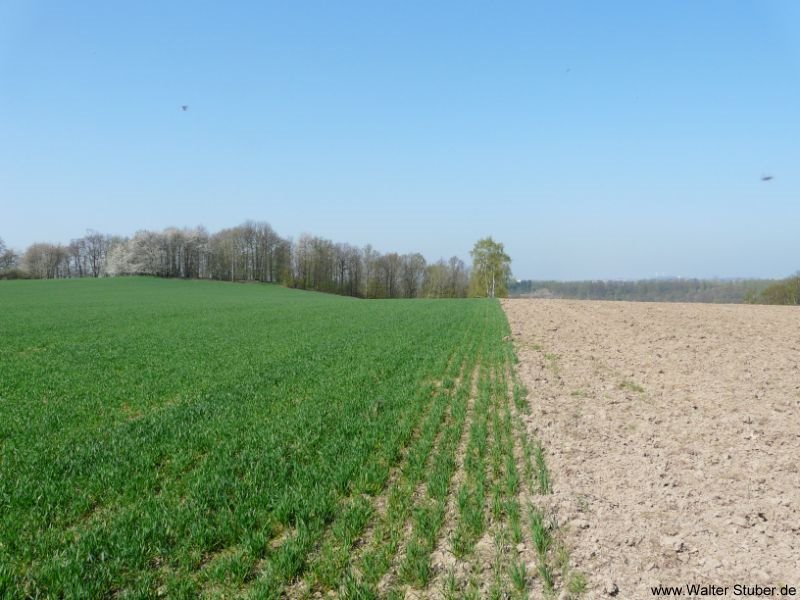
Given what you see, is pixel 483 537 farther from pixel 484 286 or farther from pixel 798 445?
pixel 484 286

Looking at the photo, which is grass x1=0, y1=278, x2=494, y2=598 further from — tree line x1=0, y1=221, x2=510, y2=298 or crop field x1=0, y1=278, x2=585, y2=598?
tree line x1=0, y1=221, x2=510, y2=298

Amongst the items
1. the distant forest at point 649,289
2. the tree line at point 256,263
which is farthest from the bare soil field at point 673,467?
the distant forest at point 649,289

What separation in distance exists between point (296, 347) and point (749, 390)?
45.2 feet

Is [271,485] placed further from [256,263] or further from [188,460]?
[256,263]

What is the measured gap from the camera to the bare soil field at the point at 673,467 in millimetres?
4270

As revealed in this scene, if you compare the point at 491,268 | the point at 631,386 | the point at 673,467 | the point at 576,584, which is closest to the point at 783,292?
the point at 491,268

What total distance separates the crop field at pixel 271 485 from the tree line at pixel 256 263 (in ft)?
288

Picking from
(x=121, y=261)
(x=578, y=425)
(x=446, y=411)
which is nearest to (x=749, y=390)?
(x=578, y=425)

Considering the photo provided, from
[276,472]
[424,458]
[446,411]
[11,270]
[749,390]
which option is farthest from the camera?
[11,270]

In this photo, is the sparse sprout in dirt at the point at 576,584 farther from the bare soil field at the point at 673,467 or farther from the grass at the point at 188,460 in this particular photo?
the grass at the point at 188,460

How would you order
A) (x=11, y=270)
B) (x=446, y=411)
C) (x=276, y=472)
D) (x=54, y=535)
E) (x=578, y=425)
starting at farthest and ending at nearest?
(x=11, y=270) < (x=446, y=411) < (x=578, y=425) < (x=276, y=472) < (x=54, y=535)

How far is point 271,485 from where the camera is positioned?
18.6ft

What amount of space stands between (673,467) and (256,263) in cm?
10452

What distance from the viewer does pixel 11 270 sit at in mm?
97312
